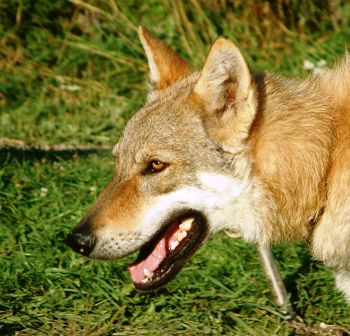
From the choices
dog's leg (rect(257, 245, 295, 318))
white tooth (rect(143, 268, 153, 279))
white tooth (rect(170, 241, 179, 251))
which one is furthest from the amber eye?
dog's leg (rect(257, 245, 295, 318))

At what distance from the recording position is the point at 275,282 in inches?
193

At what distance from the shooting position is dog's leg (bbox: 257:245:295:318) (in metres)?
4.87

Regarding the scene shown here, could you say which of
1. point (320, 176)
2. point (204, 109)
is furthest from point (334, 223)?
point (204, 109)

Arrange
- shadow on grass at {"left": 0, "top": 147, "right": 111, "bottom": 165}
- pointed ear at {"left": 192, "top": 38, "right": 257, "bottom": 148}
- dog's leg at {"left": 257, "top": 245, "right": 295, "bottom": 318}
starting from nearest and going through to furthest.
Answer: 1. pointed ear at {"left": 192, "top": 38, "right": 257, "bottom": 148}
2. dog's leg at {"left": 257, "top": 245, "right": 295, "bottom": 318}
3. shadow on grass at {"left": 0, "top": 147, "right": 111, "bottom": 165}

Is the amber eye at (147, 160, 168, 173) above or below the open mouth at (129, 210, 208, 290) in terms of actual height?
above

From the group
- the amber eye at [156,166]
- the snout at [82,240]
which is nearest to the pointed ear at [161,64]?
the amber eye at [156,166]

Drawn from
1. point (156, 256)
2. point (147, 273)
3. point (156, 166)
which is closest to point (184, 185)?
point (156, 166)

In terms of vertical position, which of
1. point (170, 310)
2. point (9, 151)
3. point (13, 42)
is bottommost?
point (170, 310)

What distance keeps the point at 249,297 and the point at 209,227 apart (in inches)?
41.2

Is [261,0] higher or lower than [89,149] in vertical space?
higher

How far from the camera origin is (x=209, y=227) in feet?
13.9

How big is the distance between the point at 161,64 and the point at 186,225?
47.2 inches

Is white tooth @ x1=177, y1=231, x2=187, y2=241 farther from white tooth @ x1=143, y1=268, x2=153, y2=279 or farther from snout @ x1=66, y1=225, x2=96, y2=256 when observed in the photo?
snout @ x1=66, y1=225, x2=96, y2=256

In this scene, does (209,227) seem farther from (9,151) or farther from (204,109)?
(9,151)
